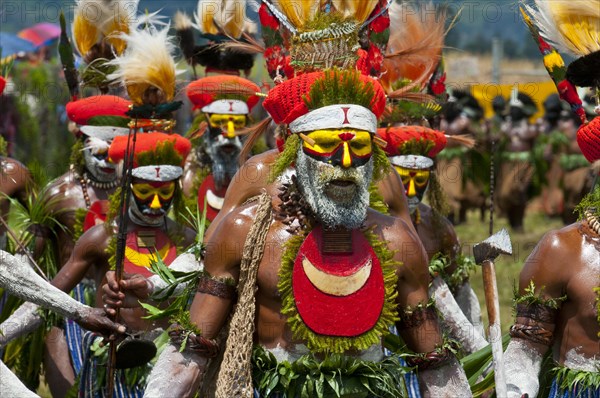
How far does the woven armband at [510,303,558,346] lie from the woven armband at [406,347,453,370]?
14.9 inches

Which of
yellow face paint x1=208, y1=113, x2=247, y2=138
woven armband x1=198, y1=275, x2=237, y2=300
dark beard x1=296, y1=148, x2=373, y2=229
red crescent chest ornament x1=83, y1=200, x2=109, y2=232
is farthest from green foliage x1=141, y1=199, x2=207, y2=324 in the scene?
yellow face paint x1=208, y1=113, x2=247, y2=138

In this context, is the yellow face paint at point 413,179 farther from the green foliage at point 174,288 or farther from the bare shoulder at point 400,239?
the bare shoulder at point 400,239

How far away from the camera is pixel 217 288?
425 centimetres

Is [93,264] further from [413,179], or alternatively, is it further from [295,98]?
[295,98]

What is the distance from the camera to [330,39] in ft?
15.3

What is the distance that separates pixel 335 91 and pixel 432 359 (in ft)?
3.39

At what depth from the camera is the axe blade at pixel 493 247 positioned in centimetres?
402

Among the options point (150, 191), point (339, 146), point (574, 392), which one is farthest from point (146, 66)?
point (574, 392)

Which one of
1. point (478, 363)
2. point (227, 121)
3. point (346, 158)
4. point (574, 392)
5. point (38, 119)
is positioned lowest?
point (38, 119)

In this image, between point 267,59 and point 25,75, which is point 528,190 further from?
point 267,59

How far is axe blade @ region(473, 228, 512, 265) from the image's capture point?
4.02 metres

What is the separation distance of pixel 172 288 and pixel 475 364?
1588mm

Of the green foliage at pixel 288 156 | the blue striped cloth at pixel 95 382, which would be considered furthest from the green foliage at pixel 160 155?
the green foliage at pixel 288 156

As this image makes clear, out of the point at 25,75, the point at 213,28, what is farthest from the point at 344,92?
the point at 25,75
